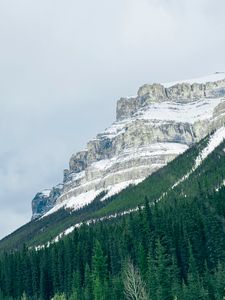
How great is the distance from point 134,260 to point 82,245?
888 inches

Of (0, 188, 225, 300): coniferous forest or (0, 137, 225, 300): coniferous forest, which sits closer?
(0, 137, 225, 300): coniferous forest

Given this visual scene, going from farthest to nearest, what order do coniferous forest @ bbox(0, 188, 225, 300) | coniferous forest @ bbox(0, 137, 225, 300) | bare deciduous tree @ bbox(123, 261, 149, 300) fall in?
coniferous forest @ bbox(0, 188, 225, 300), coniferous forest @ bbox(0, 137, 225, 300), bare deciduous tree @ bbox(123, 261, 149, 300)

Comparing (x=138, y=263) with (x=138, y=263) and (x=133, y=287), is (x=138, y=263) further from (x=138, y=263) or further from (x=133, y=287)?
(x=133, y=287)

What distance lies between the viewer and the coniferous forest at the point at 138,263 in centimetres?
10812

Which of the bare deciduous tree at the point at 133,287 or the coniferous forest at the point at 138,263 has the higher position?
the coniferous forest at the point at 138,263

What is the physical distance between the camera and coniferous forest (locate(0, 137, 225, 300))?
10812cm

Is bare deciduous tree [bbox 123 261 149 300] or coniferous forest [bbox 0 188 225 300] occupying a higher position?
coniferous forest [bbox 0 188 225 300]

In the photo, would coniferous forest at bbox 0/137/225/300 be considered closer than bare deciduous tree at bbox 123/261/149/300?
No

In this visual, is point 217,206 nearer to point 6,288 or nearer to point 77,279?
point 77,279

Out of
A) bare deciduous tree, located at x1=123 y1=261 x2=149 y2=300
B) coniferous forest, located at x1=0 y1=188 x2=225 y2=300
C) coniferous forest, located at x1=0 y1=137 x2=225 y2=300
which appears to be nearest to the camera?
bare deciduous tree, located at x1=123 y1=261 x2=149 y2=300

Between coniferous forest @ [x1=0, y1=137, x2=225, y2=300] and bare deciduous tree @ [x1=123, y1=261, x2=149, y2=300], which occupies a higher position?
coniferous forest @ [x1=0, y1=137, x2=225, y2=300]

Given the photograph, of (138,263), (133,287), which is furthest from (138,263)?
(133,287)

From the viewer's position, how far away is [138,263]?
131750mm

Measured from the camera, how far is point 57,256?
516 feet
